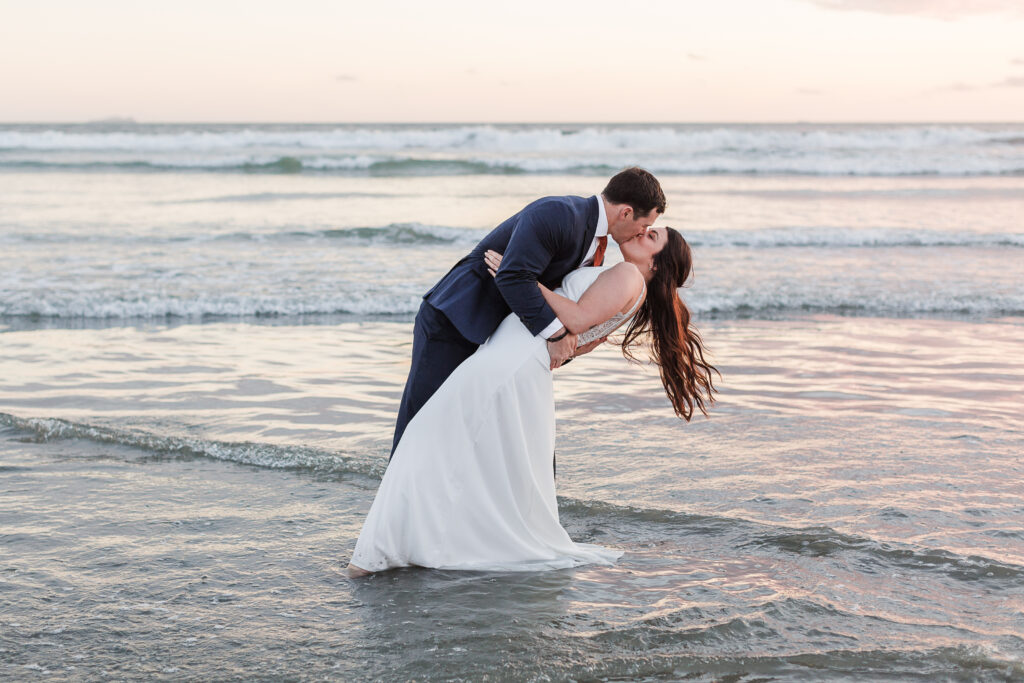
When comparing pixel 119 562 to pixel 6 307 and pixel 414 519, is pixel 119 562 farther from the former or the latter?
pixel 6 307

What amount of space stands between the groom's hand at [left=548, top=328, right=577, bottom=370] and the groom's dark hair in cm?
60

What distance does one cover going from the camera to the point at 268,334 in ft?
31.4

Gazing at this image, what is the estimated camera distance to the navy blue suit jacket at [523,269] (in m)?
3.83

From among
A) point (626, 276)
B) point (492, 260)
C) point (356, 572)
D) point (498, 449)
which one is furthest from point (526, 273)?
point (356, 572)

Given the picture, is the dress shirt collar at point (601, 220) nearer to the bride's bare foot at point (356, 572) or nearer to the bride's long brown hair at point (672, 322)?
the bride's long brown hair at point (672, 322)

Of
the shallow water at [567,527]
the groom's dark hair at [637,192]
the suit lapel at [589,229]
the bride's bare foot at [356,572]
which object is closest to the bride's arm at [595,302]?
the suit lapel at [589,229]

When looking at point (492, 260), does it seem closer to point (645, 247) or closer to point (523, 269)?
point (523, 269)

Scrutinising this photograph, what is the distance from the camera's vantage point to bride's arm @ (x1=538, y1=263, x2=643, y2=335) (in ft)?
13.1

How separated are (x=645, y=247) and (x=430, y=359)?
3.51ft

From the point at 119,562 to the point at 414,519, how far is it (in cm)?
133

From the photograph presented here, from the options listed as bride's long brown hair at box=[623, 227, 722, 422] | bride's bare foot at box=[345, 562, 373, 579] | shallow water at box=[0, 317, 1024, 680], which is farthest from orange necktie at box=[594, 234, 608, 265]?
bride's bare foot at box=[345, 562, 373, 579]

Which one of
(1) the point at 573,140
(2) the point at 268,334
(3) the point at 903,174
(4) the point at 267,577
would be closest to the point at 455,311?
(4) the point at 267,577

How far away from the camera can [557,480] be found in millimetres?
5547

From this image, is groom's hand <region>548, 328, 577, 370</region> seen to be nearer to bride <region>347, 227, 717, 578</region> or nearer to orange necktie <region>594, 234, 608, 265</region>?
bride <region>347, 227, 717, 578</region>
